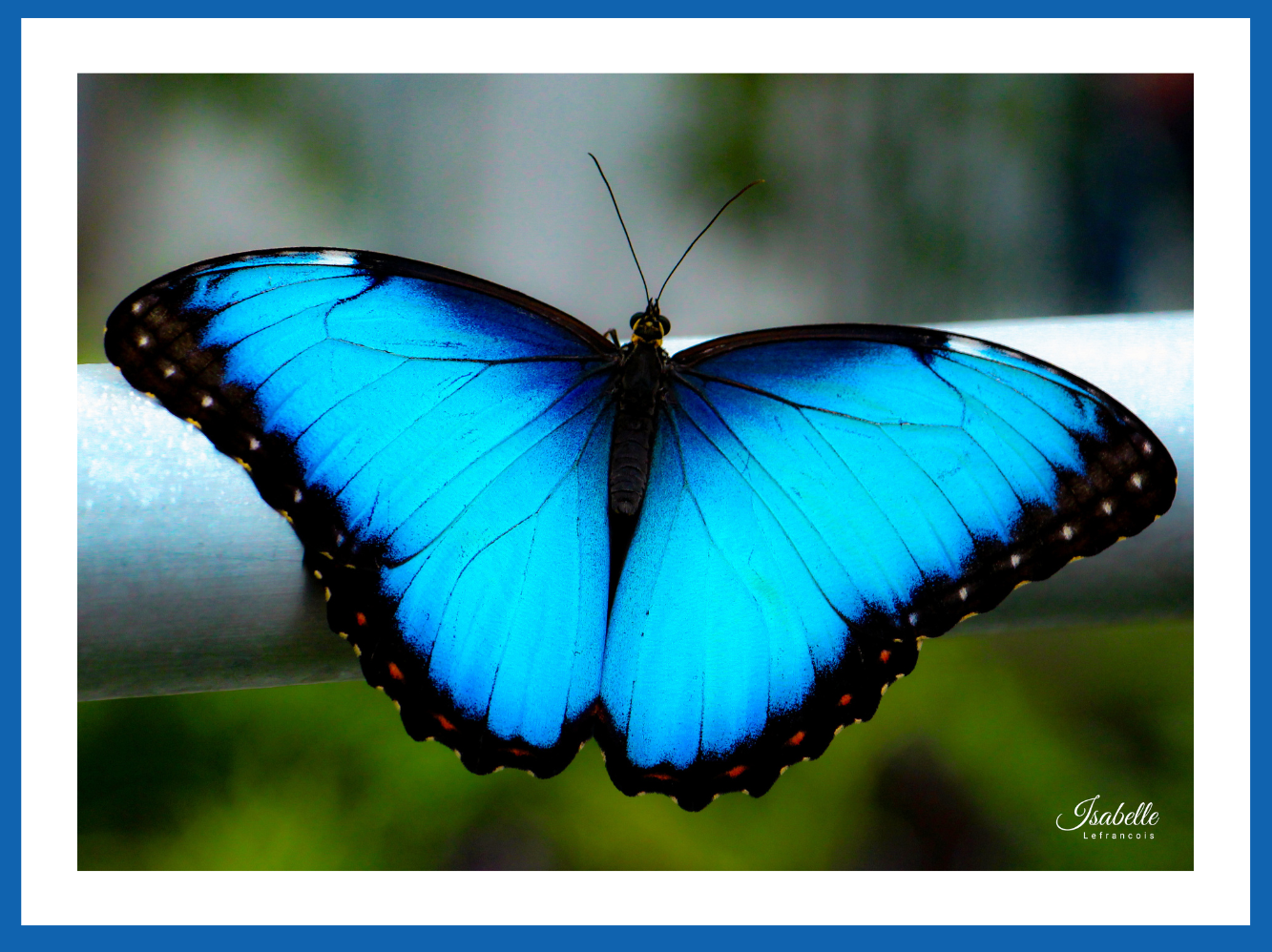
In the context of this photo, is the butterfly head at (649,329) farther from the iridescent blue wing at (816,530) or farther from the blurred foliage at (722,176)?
the blurred foliage at (722,176)

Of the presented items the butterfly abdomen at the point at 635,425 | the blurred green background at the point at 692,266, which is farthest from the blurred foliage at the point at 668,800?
the butterfly abdomen at the point at 635,425

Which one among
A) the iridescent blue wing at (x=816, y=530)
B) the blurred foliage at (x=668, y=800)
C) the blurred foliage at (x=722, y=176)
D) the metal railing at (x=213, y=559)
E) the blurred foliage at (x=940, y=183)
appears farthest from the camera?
the blurred foliage at (x=940, y=183)

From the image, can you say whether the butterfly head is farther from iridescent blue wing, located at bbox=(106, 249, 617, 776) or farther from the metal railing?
the metal railing

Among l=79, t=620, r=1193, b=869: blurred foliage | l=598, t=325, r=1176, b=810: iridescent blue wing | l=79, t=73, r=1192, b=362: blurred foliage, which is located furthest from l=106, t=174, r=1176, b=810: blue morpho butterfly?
l=79, t=73, r=1192, b=362: blurred foliage

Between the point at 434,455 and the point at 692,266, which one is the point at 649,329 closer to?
the point at 434,455

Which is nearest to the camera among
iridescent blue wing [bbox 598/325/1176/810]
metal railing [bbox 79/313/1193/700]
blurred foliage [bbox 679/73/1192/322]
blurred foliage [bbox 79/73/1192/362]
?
metal railing [bbox 79/313/1193/700]

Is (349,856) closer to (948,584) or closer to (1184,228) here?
(948,584)

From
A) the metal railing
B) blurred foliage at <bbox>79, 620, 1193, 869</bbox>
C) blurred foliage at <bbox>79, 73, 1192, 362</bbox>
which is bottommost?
blurred foliage at <bbox>79, 620, 1193, 869</bbox>
